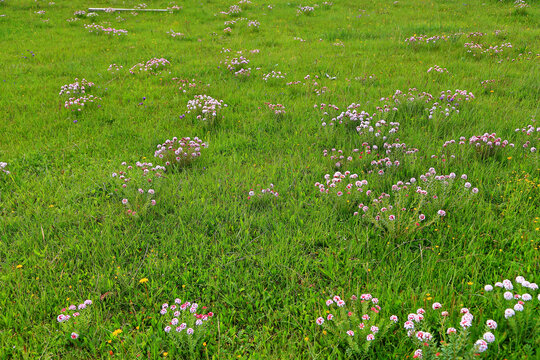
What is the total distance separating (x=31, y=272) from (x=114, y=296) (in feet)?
3.02

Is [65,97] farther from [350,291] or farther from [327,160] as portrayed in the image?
[350,291]

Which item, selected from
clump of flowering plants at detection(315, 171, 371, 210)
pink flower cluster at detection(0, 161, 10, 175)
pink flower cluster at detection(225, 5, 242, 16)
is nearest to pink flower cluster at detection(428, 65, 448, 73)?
clump of flowering plants at detection(315, 171, 371, 210)

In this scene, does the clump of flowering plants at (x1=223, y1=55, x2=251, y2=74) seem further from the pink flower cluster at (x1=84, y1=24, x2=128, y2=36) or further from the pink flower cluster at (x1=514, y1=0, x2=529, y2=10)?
the pink flower cluster at (x1=514, y1=0, x2=529, y2=10)

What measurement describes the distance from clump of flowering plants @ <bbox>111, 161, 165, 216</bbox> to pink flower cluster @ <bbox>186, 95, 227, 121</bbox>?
5.80ft

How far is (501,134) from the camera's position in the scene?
15.9ft

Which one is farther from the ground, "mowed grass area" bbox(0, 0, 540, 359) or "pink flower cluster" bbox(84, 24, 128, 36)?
"pink flower cluster" bbox(84, 24, 128, 36)

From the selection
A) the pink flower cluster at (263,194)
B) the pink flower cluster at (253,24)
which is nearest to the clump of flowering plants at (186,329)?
Answer: the pink flower cluster at (263,194)

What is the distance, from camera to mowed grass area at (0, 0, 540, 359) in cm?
256

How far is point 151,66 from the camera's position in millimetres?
8617

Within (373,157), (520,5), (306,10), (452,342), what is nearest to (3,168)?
(373,157)

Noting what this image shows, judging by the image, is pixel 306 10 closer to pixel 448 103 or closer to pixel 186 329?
pixel 448 103

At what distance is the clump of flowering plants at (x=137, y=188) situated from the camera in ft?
12.4

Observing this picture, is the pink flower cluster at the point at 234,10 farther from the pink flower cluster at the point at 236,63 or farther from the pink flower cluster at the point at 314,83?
the pink flower cluster at the point at 314,83

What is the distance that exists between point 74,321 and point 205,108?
4.25 m
